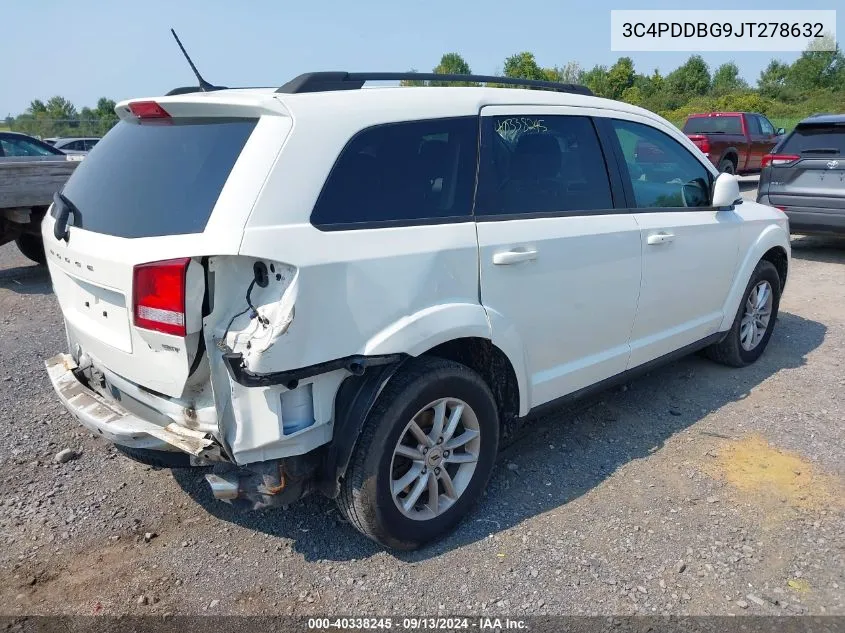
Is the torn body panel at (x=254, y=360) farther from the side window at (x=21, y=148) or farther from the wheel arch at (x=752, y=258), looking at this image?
the side window at (x=21, y=148)

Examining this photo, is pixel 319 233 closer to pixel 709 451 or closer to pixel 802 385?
pixel 709 451

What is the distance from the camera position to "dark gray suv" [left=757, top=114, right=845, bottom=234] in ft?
25.9

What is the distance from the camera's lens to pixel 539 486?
341cm

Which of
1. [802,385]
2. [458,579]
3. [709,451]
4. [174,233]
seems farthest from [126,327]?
[802,385]

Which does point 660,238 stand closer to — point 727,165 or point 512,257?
point 512,257

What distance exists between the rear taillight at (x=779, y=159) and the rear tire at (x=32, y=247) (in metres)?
9.01

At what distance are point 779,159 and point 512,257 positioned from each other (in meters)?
7.09

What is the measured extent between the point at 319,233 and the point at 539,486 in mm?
1806

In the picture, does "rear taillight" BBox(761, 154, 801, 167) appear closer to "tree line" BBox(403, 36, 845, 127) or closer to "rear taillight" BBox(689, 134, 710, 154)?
"rear taillight" BBox(689, 134, 710, 154)

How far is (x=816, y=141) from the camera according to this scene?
27.0 ft

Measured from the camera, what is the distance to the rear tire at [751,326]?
482 cm

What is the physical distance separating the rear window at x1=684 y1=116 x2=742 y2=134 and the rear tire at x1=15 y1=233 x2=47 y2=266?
15.2 m

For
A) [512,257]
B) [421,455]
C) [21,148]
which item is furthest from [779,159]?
[21,148]

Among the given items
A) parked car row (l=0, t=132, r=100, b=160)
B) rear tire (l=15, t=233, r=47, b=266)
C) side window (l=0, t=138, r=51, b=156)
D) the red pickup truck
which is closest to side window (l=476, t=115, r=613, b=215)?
rear tire (l=15, t=233, r=47, b=266)
